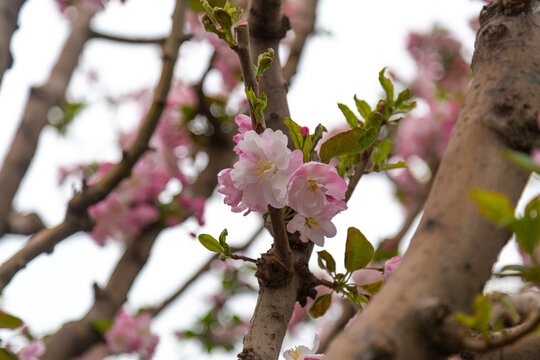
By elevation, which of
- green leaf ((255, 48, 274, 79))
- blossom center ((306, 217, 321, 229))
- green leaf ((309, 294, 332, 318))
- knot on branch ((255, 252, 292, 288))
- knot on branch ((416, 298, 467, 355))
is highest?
green leaf ((255, 48, 274, 79))

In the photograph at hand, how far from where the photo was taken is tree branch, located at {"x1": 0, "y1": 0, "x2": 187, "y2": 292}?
36.3 inches

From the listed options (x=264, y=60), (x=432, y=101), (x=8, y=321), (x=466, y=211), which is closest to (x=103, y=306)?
(x=8, y=321)

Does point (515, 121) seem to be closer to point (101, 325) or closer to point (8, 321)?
point (8, 321)

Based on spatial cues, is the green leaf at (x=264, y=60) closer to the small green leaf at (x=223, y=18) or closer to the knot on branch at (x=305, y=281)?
the small green leaf at (x=223, y=18)

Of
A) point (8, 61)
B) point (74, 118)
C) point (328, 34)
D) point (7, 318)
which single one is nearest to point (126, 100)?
point (74, 118)

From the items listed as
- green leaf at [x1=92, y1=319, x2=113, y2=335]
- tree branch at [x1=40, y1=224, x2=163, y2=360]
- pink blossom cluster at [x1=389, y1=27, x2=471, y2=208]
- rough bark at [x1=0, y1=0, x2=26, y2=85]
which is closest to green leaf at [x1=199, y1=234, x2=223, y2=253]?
rough bark at [x1=0, y1=0, x2=26, y2=85]

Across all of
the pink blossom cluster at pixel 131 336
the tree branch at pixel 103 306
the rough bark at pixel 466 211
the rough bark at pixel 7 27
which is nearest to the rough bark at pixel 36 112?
the rough bark at pixel 7 27

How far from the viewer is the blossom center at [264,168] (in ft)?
1.53

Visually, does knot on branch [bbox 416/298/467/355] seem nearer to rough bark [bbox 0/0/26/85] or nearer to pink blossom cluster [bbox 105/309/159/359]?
rough bark [bbox 0/0/26/85]

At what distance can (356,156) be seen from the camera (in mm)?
638

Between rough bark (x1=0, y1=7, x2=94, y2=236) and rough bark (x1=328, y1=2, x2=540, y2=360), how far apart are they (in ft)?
3.16

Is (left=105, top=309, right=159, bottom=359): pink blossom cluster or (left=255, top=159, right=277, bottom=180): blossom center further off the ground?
(left=105, top=309, right=159, bottom=359): pink blossom cluster

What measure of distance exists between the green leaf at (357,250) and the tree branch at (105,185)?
0.63 m

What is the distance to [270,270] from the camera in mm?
490
